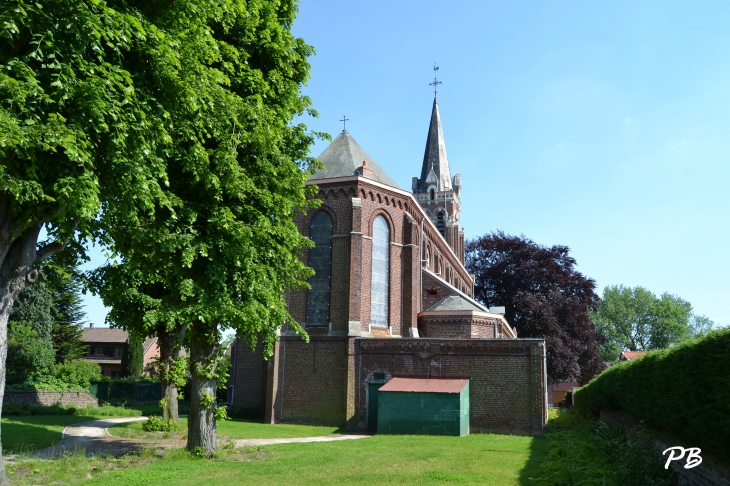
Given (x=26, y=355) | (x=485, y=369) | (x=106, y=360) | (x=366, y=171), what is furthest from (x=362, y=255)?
(x=106, y=360)

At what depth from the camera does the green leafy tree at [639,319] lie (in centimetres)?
7575

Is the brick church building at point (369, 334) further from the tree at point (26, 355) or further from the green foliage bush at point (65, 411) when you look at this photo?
the tree at point (26, 355)

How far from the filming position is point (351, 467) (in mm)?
12070

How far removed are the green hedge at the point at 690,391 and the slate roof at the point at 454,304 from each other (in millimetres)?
14789

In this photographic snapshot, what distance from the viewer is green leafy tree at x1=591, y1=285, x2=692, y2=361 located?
75.8 metres

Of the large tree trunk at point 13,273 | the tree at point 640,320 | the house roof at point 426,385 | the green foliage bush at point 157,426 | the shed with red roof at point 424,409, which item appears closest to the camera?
the large tree trunk at point 13,273

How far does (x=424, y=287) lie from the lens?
31906 millimetres

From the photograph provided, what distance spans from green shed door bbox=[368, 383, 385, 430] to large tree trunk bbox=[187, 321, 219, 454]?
1231 centimetres

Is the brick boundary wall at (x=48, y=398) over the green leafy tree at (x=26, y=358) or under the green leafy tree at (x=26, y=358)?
under

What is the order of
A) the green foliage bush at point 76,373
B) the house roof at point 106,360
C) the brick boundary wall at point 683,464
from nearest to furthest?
the brick boundary wall at point 683,464
the green foliage bush at point 76,373
the house roof at point 106,360

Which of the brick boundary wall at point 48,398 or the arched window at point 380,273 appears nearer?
the brick boundary wall at point 48,398

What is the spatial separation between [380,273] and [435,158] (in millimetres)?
33080

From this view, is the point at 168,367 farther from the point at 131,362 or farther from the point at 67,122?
the point at 131,362

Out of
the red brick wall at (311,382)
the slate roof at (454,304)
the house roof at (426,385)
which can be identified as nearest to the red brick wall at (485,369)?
the house roof at (426,385)
